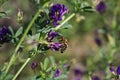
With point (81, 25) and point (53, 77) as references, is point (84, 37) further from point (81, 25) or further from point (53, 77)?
point (53, 77)

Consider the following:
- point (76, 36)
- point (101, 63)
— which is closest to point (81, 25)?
point (76, 36)

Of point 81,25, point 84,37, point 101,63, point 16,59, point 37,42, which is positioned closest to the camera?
point 37,42

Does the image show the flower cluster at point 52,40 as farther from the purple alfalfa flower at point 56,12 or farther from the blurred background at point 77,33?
the blurred background at point 77,33

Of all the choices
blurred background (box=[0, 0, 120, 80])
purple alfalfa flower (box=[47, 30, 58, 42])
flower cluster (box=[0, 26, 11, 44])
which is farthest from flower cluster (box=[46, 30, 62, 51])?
blurred background (box=[0, 0, 120, 80])

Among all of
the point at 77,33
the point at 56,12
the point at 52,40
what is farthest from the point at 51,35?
the point at 77,33

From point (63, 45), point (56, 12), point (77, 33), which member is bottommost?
point (77, 33)

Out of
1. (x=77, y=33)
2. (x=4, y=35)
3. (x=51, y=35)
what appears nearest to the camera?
(x=51, y=35)

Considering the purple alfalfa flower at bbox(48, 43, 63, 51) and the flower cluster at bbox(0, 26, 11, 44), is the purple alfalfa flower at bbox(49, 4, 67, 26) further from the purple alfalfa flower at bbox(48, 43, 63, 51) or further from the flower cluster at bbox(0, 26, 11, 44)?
the flower cluster at bbox(0, 26, 11, 44)

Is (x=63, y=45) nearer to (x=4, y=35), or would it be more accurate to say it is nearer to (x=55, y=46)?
(x=55, y=46)
